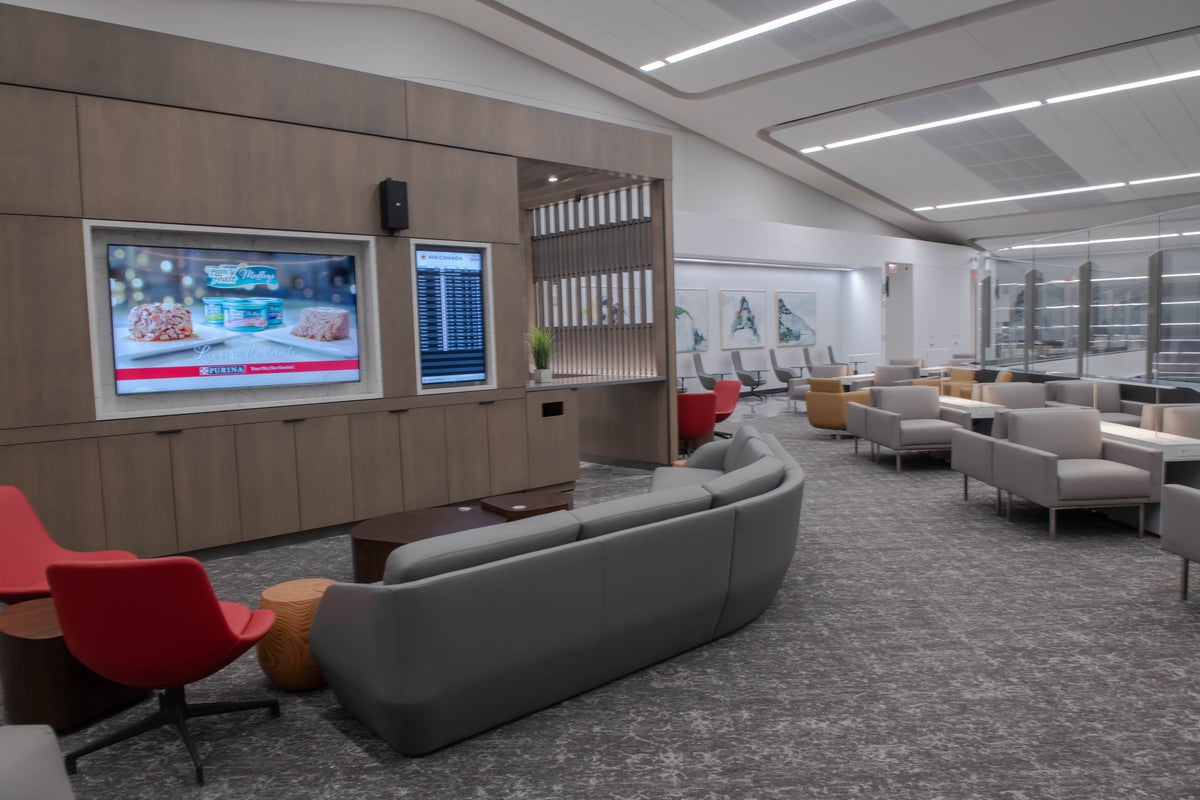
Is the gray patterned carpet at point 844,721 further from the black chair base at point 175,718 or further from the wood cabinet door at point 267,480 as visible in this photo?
the wood cabinet door at point 267,480

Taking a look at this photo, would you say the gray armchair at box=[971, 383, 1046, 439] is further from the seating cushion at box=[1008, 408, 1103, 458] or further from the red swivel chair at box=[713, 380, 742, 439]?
the red swivel chair at box=[713, 380, 742, 439]

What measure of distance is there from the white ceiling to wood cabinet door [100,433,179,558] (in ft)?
26.9

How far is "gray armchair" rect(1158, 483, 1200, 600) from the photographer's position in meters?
4.02

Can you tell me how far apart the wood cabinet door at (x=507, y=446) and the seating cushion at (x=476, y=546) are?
3.86m

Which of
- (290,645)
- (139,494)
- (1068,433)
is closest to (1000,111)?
(1068,433)

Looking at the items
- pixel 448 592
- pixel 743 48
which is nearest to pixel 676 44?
pixel 743 48

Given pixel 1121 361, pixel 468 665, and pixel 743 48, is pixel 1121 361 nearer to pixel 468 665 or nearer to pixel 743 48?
pixel 743 48

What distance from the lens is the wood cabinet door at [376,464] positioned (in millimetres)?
6035

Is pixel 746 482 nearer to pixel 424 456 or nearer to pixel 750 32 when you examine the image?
pixel 424 456

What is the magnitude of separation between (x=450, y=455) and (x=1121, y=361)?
7371 mm

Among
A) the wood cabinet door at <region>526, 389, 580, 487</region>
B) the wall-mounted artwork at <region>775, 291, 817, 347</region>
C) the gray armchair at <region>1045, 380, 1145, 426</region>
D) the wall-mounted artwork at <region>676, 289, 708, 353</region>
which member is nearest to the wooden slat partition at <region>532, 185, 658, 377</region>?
the wood cabinet door at <region>526, 389, 580, 487</region>

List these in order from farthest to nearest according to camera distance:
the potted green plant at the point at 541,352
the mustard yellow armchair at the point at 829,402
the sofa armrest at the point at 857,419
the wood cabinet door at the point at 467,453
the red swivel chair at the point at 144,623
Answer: the mustard yellow armchair at the point at 829,402, the sofa armrest at the point at 857,419, the potted green plant at the point at 541,352, the wood cabinet door at the point at 467,453, the red swivel chair at the point at 144,623

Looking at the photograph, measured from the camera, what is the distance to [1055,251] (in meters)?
10.2

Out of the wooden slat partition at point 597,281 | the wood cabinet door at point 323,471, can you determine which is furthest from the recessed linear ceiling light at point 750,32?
the wood cabinet door at point 323,471
